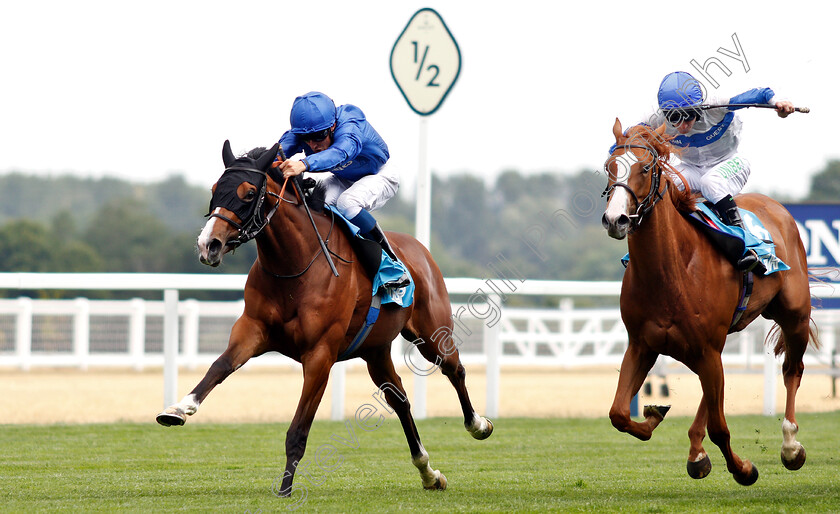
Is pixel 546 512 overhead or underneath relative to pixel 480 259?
overhead

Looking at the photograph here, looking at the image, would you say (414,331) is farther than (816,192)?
No

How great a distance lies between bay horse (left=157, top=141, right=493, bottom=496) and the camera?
200 inches

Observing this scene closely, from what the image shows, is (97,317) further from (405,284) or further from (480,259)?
(480,259)

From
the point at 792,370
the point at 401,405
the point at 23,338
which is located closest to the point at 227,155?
the point at 401,405

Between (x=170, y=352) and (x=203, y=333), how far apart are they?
27.0ft

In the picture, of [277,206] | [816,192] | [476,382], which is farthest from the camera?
[816,192]

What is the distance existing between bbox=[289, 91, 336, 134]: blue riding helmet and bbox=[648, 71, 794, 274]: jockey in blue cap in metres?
1.81

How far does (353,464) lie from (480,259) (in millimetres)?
70472

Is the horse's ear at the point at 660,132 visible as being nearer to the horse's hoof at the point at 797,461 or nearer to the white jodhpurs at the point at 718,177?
the white jodhpurs at the point at 718,177

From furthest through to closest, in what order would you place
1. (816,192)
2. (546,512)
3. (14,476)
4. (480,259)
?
(480,259) < (816,192) < (14,476) < (546,512)

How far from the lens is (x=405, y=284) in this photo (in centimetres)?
602

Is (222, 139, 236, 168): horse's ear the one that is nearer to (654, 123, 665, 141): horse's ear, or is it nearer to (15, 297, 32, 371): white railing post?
(654, 123, 665, 141): horse's ear

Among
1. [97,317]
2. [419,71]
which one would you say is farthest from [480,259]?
[419,71]

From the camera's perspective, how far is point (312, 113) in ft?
19.1
